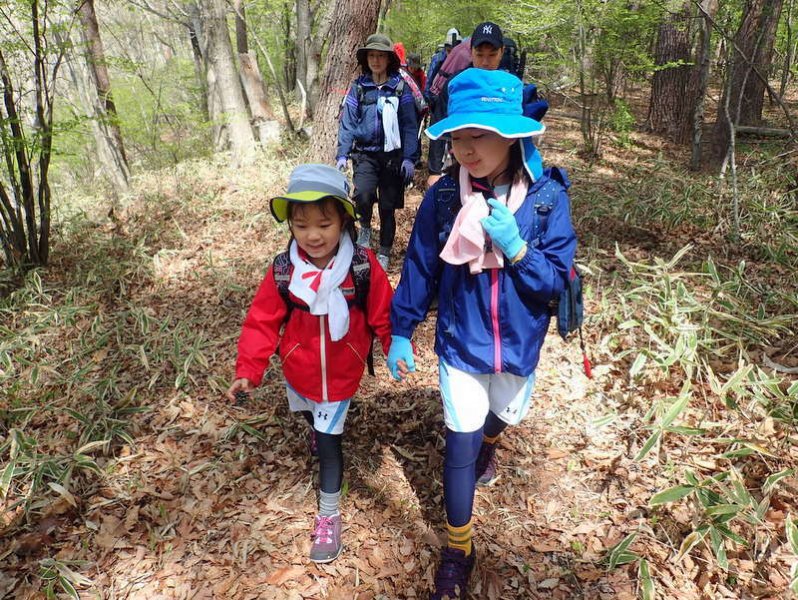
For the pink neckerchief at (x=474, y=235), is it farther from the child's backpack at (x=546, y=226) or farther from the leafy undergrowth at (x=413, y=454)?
the leafy undergrowth at (x=413, y=454)

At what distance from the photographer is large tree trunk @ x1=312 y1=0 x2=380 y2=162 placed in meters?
5.77

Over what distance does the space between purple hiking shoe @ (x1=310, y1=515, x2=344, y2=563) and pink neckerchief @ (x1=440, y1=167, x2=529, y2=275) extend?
1.61 m

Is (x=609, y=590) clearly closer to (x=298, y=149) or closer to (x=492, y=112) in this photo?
(x=492, y=112)

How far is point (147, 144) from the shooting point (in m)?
11.6

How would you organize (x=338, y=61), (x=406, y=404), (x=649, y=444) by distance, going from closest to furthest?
(x=649, y=444)
(x=406, y=404)
(x=338, y=61)

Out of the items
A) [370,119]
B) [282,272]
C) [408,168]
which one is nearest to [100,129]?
[370,119]

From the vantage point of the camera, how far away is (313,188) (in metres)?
1.98

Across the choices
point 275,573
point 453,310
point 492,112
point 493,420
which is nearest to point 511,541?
point 493,420

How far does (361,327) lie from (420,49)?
39.7 ft

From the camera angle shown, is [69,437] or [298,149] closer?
[69,437]

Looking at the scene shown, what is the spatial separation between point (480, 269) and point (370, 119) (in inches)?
122

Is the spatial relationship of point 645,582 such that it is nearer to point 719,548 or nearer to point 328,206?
point 719,548

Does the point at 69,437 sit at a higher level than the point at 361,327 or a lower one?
lower

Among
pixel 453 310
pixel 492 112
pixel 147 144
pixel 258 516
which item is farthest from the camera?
pixel 147 144
